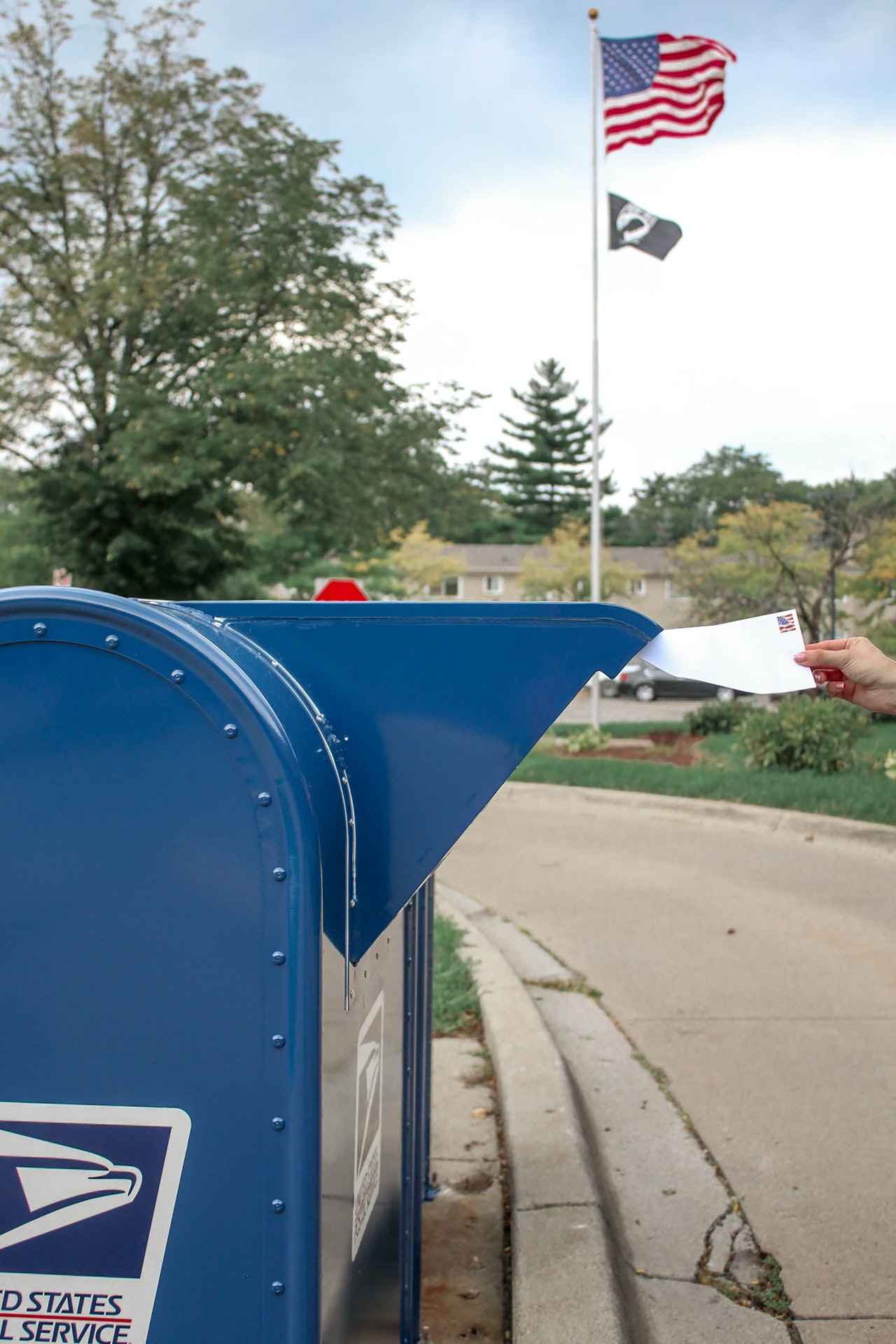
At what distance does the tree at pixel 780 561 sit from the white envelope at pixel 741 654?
1642 cm

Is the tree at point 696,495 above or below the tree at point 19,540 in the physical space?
above

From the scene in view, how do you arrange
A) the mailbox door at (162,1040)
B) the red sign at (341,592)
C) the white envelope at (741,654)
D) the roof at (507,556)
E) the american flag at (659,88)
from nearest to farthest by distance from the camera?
the mailbox door at (162,1040) → the white envelope at (741,654) → the red sign at (341,592) → the american flag at (659,88) → the roof at (507,556)

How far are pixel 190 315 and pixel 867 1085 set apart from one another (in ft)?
68.0

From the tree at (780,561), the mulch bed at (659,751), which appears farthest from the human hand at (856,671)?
the tree at (780,561)

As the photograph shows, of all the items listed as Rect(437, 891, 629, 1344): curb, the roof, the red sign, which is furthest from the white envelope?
the roof

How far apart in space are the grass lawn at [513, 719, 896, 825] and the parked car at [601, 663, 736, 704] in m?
21.6

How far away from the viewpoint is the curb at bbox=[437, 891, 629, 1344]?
2779mm

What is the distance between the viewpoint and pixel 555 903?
7594 millimetres

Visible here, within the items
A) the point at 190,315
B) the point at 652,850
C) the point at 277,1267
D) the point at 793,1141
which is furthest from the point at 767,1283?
the point at 190,315

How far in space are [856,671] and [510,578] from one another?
60.1 meters

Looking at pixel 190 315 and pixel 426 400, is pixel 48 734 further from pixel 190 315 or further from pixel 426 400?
pixel 426 400

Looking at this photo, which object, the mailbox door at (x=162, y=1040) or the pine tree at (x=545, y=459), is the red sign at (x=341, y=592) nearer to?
the mailbox door at (x=162, y=1040)

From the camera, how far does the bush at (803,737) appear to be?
12117 millimetres

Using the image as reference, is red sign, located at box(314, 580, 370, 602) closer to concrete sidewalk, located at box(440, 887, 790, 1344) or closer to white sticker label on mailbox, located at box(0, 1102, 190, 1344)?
concrete sidewalk, located at box(440, 887, 790, 1344)
